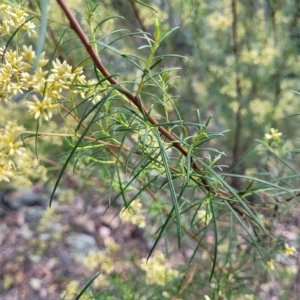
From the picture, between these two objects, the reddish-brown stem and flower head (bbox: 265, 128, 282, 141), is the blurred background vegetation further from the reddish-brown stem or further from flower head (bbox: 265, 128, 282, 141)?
the reddish-brown stem

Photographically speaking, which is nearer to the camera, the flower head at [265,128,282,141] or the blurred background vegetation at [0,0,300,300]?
the flower head at [265,128,282,141]

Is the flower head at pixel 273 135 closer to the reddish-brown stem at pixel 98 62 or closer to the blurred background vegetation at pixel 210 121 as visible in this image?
the blurred background vegetation at pixel 210 121

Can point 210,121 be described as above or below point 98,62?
below

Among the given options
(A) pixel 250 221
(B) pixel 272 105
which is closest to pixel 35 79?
(A) pixel 250 221

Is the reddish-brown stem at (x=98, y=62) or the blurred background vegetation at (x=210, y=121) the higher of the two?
the reddish-brown stem at (x=98, y=62)

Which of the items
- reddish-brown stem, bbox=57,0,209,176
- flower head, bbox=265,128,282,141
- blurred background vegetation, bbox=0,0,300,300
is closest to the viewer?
reddish-brown stem, bbox=57,0,209,176

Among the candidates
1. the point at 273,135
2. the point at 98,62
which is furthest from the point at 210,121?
the point at 98,62

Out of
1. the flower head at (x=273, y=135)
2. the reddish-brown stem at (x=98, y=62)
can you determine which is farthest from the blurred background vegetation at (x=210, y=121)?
the reddish-brown stem at (x=98, y=62)

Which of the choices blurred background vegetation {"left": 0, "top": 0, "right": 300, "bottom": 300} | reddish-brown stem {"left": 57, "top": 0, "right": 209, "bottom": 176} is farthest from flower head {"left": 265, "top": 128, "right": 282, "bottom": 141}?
reddish-brown stem {"left": 57, "top": 0, "right": 209, "bottom": 176}

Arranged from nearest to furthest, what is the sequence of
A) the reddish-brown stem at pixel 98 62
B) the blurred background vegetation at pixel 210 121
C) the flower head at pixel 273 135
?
the reddish-brown stem at pixel 98 62
the flower head at pixel 273 135
the blurred background vegetation at pixel 210 121

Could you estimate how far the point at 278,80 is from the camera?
4.86 feet

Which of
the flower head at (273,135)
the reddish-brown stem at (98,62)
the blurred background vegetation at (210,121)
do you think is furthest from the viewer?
the blurred background vegetation at (210,121)

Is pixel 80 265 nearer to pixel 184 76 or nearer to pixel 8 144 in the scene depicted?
pixel 184 76

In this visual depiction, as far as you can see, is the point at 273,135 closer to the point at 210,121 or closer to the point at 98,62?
the point at 98,62
